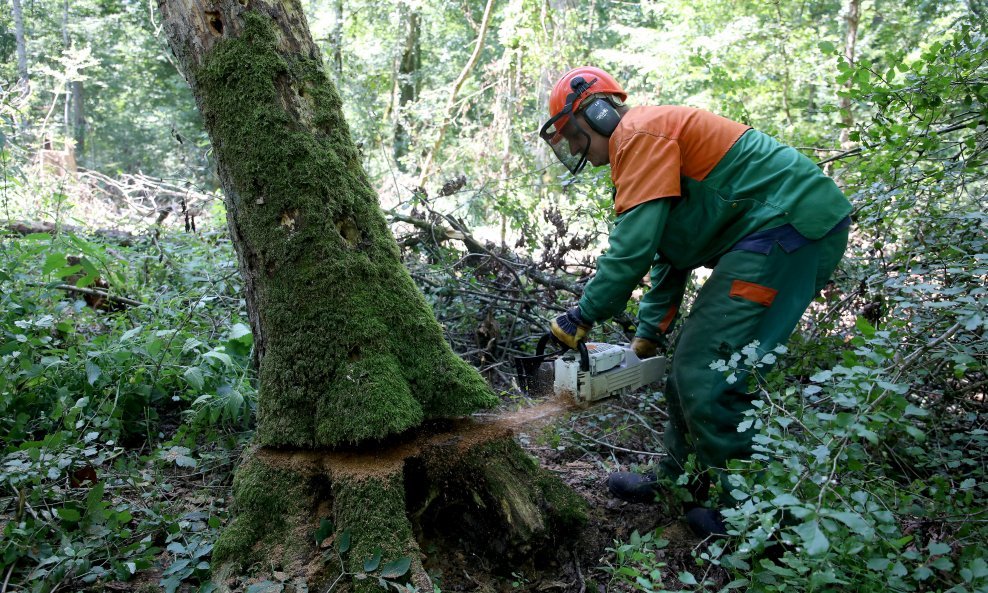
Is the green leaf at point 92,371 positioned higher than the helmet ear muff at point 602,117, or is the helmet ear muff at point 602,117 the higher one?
the helmet ear muff at point 602,117

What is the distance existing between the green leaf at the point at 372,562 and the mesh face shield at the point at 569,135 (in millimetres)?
1923

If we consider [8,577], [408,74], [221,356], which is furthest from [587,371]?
[408,74]

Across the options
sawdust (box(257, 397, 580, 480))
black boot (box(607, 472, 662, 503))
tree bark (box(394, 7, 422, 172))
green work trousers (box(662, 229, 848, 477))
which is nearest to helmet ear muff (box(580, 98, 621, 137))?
green work trousers (box(662, 229, 848, 477))

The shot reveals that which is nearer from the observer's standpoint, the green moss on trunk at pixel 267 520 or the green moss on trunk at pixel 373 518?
the green moss on trunk at pixel 373 518

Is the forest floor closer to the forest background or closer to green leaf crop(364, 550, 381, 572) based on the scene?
the forest background

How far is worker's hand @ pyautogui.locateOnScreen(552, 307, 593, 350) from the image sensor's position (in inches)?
108

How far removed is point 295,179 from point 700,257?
6.09 feet

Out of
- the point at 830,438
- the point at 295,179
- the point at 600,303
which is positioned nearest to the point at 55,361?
the point at 295,179

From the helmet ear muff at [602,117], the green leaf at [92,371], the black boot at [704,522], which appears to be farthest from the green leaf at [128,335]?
the black boot at [704,522]

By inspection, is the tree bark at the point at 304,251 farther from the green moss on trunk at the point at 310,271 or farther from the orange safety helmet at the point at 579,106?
the orange safety helmet at the point at 579,106

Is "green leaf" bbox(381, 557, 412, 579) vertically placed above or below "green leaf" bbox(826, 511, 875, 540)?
below

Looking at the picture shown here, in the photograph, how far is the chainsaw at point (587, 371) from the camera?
279 centimetres

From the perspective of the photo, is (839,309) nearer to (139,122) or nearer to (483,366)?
(483,366)

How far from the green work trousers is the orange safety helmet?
835 millimetres
